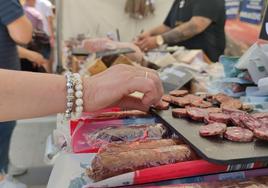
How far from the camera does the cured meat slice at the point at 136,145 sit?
1.98 ft

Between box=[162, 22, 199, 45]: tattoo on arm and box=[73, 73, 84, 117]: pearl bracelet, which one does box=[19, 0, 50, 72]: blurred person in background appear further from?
box=[73, 73, 84, 117]: pearl bracelet

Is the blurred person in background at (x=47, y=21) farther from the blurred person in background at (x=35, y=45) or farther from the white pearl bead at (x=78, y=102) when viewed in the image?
the white pearl bead at (x=78, y=102)

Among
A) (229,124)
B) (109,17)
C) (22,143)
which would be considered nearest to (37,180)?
(22,143)

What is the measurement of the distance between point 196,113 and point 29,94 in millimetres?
345

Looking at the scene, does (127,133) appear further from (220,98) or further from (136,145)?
(220,98)

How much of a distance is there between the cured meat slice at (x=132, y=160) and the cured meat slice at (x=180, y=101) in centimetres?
22

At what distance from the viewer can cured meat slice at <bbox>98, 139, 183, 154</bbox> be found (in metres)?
0.60

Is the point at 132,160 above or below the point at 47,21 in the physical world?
below

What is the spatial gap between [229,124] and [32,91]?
1.31ft

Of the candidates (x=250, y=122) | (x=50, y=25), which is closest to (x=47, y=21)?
(x=50, y=25)

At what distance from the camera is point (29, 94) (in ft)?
2.18

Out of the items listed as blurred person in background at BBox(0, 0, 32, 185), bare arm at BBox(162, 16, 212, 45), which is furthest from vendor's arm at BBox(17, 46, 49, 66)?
bare arm at BBox(162, 16, 212, 45)

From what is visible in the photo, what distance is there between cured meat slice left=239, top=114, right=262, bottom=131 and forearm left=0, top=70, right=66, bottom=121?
0.36 metres

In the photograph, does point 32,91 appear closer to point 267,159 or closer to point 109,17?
point 267,159
